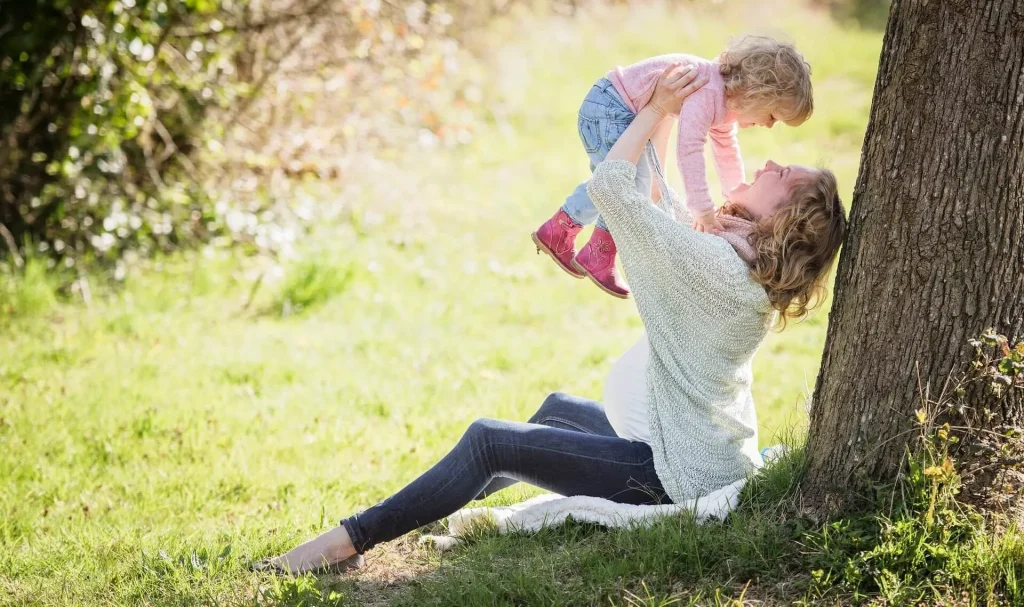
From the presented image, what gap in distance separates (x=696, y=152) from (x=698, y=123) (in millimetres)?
90

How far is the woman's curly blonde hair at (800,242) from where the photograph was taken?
2.73m

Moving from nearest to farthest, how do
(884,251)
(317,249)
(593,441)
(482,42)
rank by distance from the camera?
(884,251)
(593,441)
(317,249)
(482,42)

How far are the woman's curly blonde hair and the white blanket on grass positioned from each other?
63cm

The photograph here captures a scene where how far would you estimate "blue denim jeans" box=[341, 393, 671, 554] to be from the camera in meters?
2.90

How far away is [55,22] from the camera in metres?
5.98

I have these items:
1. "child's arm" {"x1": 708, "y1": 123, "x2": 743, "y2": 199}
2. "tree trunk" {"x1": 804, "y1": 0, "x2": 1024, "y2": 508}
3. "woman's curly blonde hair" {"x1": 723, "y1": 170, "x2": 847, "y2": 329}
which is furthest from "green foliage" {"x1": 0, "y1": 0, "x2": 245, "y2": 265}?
"tree trunk" {"x1": 804, "y1": 0, "x2": 1024, "y2": 508}

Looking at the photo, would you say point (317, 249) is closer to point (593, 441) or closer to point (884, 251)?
point (593, 441)

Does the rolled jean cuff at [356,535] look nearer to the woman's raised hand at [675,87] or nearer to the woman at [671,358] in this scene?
the woman at [671,358]

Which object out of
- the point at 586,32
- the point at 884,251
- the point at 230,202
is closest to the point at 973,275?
the point at 884,251

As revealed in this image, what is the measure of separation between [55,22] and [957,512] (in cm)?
590

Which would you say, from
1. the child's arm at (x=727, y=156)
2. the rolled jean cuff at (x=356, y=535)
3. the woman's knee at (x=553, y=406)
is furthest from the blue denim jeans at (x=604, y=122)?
the rolled jean cuff at (x=356, y=535)

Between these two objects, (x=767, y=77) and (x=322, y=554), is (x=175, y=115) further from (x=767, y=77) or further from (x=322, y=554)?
(x=767, y=77)

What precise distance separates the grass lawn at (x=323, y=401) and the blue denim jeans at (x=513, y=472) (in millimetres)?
176

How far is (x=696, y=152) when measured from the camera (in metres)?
2.90
